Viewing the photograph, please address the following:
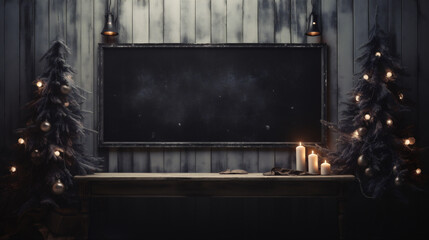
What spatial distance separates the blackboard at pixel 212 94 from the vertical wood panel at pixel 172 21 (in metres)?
0.09

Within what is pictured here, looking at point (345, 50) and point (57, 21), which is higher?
point (57, 21)

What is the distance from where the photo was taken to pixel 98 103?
371cm

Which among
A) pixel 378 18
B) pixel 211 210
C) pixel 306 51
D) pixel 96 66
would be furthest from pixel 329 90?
pixel 96 66

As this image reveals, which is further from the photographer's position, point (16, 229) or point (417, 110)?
point (417, 110)

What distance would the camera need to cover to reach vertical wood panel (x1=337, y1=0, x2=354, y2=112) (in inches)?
147

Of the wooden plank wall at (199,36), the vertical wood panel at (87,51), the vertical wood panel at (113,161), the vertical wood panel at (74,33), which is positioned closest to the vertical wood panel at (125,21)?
the wooden plank wall at (199,36)

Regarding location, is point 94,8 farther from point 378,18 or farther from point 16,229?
point 378,18

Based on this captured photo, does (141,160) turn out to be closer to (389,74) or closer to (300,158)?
(300,158)

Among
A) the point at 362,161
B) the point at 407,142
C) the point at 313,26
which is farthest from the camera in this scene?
the point at 313,26

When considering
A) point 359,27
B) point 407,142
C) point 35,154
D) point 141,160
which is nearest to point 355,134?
point 407,142

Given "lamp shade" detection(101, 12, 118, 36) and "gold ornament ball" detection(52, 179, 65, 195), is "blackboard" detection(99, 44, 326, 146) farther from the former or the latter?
"gold ornament ball" detection(52, 179, 65, 195)

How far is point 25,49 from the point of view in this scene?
378cm

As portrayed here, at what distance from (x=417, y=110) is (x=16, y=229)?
12.2ft

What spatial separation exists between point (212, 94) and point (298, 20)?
1.07 meters
